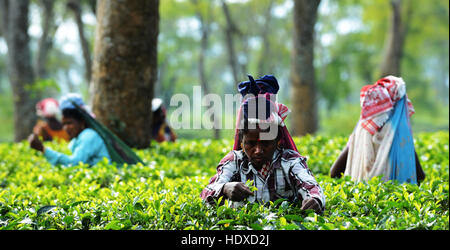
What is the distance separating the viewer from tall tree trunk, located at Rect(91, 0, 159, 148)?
7418mm

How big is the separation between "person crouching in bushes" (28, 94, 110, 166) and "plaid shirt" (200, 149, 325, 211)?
10.1 ft

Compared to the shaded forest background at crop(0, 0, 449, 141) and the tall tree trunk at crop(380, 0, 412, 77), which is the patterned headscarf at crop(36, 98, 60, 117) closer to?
the shaded forest background at crop(0, 0, 449, 141)

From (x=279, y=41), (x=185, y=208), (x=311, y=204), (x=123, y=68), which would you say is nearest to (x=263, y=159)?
(x=311, y=204)

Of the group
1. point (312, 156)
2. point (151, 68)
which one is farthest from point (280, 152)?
point (151, 68)

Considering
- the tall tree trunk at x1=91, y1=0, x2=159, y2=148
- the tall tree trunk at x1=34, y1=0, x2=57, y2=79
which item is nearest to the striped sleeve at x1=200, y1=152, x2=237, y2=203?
the tall tree trunk at x1=91, y1=0, x2=159, y2=148

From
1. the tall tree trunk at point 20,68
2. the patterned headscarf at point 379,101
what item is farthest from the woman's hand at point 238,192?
the tall tree trunk at point 20,68

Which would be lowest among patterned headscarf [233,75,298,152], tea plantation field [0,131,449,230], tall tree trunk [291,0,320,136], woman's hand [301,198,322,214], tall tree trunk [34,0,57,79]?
tea plantation field [0,131,449,230]

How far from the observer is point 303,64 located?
10.8 m

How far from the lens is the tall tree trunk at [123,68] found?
292 inches

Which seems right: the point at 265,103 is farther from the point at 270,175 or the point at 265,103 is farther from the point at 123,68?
the point at 123,68

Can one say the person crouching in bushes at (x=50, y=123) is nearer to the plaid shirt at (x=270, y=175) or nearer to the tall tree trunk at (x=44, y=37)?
the plaid shirt at (x=270, y=175)

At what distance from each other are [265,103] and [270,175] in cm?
52

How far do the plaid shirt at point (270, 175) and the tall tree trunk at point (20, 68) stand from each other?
9.83 metres
